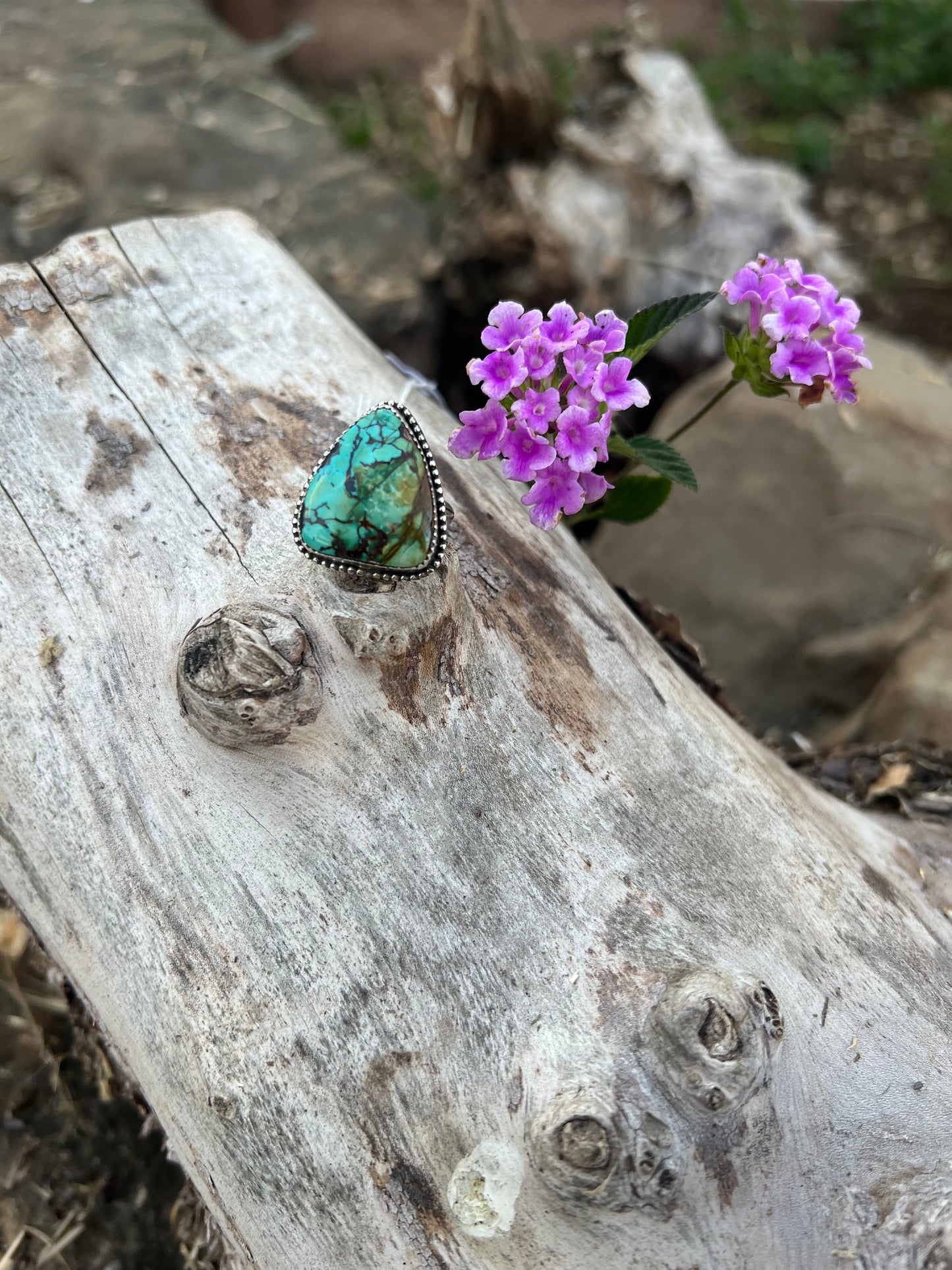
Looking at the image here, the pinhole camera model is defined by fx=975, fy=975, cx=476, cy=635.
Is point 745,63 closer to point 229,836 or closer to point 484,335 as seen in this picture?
point 484,335

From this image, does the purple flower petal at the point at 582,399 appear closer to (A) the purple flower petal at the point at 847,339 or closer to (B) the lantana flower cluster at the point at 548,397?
(B) the lantana flower cluster at the point at 548,397

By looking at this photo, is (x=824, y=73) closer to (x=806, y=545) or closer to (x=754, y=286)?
(x=806, y=545)

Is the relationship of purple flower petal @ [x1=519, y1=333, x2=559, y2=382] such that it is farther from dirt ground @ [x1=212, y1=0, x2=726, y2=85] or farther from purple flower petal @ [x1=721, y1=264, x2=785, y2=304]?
dirt ground @ [x1=212, y1=0, x2=726, y2=85]

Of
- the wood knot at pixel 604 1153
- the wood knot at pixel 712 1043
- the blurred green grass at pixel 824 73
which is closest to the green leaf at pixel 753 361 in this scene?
the wood knot at pixel 712 1043

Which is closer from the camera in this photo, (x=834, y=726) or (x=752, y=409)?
(x=834, y=726)

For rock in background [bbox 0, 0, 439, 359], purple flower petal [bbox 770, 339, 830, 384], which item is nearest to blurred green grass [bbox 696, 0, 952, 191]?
rock in background [bbox 0, 0, 439, 359]

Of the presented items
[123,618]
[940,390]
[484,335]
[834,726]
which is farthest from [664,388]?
[123,618]
